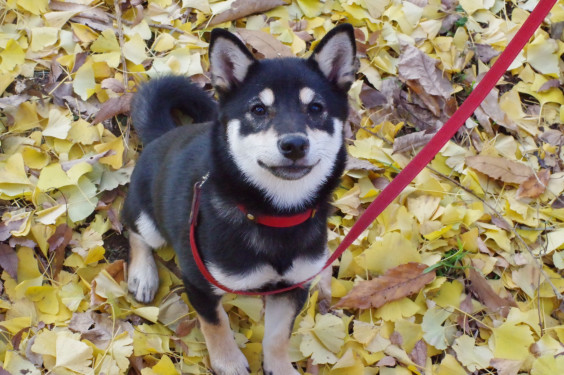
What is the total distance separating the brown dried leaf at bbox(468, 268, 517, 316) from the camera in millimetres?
2611

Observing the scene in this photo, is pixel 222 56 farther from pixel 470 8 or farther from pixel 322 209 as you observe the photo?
pixel 470 8

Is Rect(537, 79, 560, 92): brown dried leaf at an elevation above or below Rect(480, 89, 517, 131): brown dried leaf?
above

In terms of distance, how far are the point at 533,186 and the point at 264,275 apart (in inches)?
66.5

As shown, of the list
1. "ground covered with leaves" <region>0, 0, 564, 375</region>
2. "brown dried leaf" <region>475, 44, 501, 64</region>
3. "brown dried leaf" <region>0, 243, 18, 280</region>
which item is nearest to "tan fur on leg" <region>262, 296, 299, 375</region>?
"ground covered with leaves" <region>0, 0, 564, 375</region>

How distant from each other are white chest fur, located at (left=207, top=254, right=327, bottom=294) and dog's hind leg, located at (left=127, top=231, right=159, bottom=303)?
0.53 metres

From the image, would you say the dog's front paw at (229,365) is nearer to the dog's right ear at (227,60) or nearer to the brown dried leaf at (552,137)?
the dog's right ear at (227,60)

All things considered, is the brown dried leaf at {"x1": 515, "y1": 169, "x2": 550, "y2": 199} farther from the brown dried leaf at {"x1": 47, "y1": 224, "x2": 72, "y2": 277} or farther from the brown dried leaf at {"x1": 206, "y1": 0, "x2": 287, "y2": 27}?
the brown dried leaf at {"x1": 47, "y1": 224, "x2": 72, "y2": 277}

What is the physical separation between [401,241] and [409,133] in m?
0.86

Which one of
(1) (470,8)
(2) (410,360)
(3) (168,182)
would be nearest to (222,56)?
(3) (168,182)

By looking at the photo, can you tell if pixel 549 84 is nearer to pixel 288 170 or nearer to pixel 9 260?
pixel 288 170

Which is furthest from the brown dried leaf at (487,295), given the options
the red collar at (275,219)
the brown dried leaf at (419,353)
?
the red collar at (275,219)

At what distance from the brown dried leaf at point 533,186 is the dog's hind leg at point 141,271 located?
194cm

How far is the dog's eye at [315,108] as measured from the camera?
2041 millimetres

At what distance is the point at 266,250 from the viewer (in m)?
2.07
